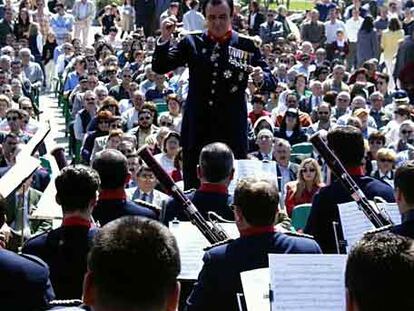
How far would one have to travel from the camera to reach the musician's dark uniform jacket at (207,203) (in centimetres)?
634

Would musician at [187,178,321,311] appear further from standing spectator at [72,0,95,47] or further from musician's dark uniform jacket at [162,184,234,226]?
standing spectator at [72,0,95,47]

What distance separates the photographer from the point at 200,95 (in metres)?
8.41

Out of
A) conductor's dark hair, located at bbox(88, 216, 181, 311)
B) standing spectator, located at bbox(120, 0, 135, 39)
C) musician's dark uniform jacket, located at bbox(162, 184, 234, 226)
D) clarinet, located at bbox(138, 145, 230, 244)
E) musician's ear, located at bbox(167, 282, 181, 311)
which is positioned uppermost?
conductor's dark hair, located at bbox(88, 216, 181, 311)

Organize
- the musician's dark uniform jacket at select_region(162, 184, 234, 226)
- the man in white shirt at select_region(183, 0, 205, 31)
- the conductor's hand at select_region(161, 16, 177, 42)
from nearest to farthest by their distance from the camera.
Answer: the musician's dark uniform jacket at select_region(162, 184, 234, 226) → the conductor's hand at select_region(161, 16, 177, 42) → the man in white shirt at select_region(183, 0, 205, 31)

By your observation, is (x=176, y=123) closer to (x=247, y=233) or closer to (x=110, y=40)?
(x=247, y=233)

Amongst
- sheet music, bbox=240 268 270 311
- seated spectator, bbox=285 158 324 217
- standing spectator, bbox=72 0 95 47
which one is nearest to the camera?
sheet music, bbox=240 268 270 311

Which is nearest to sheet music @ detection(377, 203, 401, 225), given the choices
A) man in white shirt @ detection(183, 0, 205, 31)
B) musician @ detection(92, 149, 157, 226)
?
musician @ detection(92, 149, 157, 226)

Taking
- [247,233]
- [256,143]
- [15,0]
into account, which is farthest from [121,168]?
[15,0]

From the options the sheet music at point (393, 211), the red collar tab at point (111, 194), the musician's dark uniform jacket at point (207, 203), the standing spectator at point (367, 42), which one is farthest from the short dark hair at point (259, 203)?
the standing spectator at point (367, 42)

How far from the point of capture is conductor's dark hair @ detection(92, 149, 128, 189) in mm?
6242

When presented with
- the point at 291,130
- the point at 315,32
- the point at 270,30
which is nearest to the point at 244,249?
the point at 291,130

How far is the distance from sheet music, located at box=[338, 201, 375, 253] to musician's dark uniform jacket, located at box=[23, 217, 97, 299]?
1.39 metres

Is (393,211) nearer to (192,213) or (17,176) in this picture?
(192,213)

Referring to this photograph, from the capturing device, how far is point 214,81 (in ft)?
27.3
